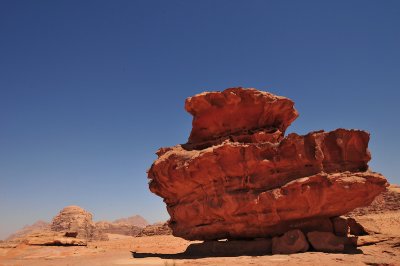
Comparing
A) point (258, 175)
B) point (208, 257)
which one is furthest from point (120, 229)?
point (258, 175)

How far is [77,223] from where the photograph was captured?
50.8 metres

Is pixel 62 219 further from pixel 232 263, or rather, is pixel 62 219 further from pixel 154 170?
pixel 232 263

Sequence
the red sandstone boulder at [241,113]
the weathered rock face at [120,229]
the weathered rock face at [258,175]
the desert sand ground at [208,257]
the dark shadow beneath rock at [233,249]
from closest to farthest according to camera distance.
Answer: the desert sand ground at [208,257] < the weathered rock face at [258,175] < the dark shadow beneath rock at [233,249] < the red sandstone boulder at [241,113] < the weathered rock face at [120,229]

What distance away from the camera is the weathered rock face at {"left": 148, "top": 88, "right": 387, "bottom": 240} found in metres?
12.0

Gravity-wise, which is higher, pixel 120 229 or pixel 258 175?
pixel 258 175

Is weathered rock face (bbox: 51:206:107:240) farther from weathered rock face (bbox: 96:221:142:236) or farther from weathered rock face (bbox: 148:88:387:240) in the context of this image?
weathered rock face (bbox: 148:88:387:240)

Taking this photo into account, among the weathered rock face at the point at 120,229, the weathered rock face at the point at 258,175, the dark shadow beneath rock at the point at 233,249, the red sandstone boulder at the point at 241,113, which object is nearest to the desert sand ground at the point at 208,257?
the dark shadow beneath rock at the point at 233,249

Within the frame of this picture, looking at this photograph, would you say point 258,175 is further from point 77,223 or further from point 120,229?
point 120,229

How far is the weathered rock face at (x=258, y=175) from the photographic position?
1205 cm

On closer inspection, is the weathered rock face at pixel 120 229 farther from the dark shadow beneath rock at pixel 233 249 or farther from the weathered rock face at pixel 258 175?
the dark shadow beneath rock at pixel 233 249

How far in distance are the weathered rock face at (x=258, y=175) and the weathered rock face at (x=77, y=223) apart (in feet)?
133

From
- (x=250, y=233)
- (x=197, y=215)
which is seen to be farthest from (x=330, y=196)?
(x=197, y=215)

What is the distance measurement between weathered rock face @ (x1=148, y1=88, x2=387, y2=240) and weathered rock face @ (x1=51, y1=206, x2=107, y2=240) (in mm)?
40507

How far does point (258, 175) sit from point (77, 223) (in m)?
45.3
